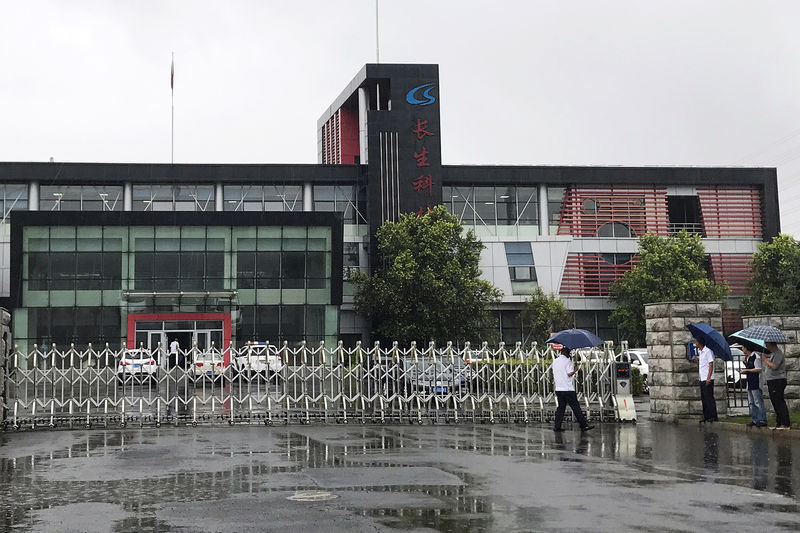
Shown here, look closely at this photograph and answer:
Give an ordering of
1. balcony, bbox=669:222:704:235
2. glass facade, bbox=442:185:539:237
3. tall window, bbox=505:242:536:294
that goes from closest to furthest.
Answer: tall window, bbox=505:242:536:294 → glass facade, bbox=442:185:539:237 → balcony, bbox=669:222:704:235

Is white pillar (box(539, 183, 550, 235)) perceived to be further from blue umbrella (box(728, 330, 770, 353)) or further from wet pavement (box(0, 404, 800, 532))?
wet pavement (box(0, 404, 800, 532))

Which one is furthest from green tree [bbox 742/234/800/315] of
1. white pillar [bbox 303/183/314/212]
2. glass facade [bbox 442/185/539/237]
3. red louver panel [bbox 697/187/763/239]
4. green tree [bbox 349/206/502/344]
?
white pillar [bbox 303/183/314/212]

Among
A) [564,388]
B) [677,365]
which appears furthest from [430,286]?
[564,388]

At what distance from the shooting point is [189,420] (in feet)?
67.5

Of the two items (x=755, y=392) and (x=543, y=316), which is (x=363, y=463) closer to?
(x=755, y=392)

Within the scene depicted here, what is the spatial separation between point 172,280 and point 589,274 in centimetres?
2699

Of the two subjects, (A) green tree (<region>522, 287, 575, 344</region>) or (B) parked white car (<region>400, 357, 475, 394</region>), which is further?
(A) green tree (<region>522, 287, 575, 344</region>)

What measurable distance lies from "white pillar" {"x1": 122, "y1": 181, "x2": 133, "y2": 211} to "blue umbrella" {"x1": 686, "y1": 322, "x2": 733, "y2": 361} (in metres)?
46.6

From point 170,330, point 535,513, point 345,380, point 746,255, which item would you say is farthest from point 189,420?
point 746,255

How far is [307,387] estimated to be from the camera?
21.3 m

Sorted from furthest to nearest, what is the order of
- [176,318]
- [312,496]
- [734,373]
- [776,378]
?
[176,318]
[734,373]
[776,378]
[312,496]

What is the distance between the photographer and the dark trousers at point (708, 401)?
19.2 meters

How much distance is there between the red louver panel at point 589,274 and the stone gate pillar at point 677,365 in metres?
40.1

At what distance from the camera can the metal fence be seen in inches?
810
